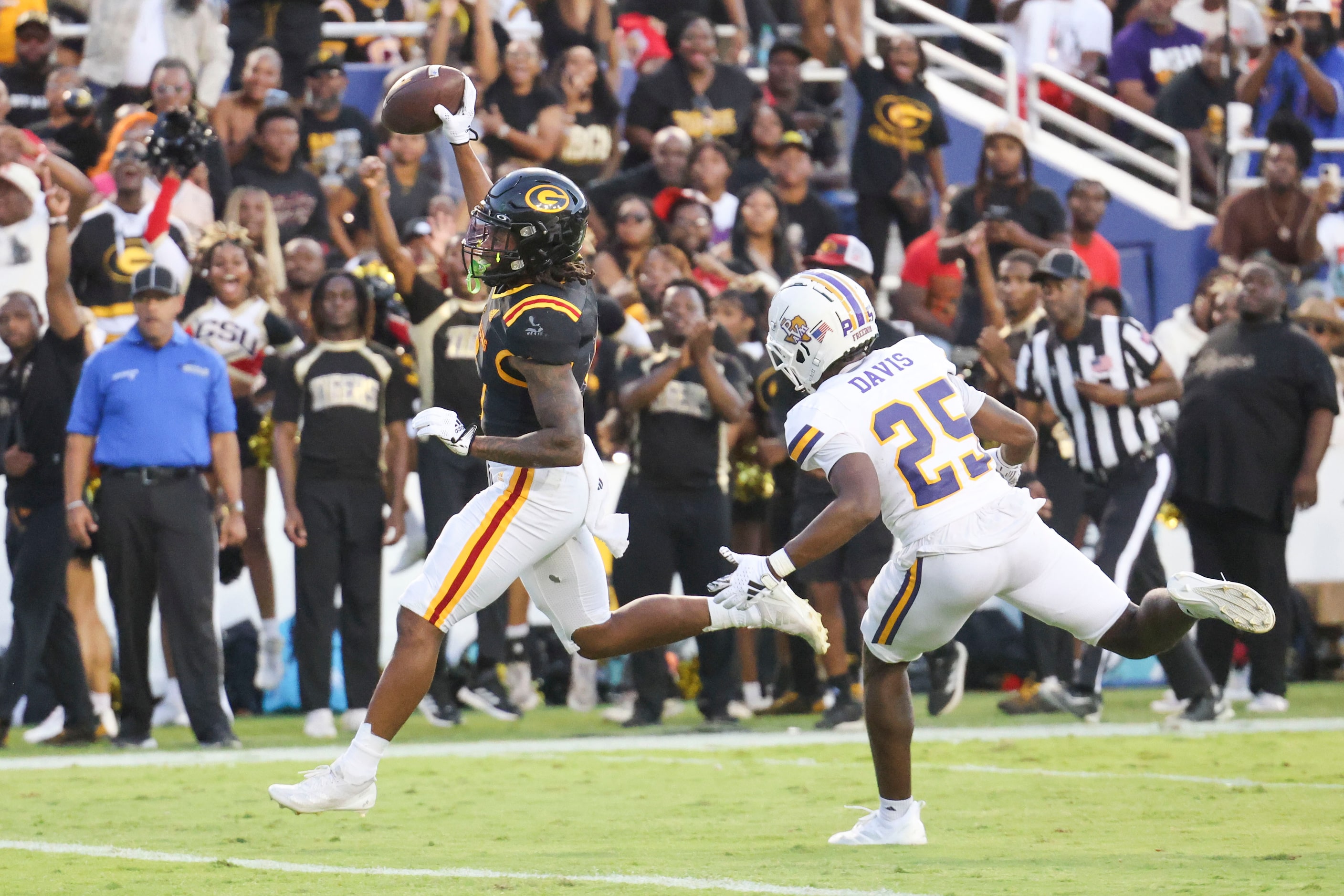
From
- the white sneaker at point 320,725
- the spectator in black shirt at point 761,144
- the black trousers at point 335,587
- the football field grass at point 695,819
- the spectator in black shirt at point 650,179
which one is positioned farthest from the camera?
the spectator in black shirt at point 761,144

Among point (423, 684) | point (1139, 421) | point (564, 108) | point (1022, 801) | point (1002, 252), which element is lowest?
point (1022, 801)

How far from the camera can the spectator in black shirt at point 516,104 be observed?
13.2 metres

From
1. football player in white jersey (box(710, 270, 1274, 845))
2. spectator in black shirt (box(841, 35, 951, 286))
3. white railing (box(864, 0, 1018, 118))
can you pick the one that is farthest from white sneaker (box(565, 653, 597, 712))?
white railing (box(864, 0, 1018, 118))

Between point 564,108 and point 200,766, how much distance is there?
255 inches

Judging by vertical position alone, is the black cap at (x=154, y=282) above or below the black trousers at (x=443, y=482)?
above

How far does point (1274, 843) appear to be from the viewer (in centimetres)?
610

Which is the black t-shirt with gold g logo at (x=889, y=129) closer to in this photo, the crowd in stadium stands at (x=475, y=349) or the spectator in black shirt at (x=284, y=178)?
the crowd in stadium stands at (x=475, y=349)

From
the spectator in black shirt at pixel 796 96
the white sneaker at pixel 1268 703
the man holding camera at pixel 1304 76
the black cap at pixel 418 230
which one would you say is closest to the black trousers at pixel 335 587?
A: the black cap at pixel 418 230

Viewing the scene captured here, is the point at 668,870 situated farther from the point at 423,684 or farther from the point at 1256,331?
the point at 1256,331

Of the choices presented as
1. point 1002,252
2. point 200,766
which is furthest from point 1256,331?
point 200,766

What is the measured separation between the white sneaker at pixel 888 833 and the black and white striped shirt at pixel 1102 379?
4359 mm

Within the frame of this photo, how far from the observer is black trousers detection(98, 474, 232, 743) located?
31.1ft

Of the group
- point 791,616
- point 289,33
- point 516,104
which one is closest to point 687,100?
point 516,104

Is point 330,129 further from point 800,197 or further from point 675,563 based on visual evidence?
point 675,563
